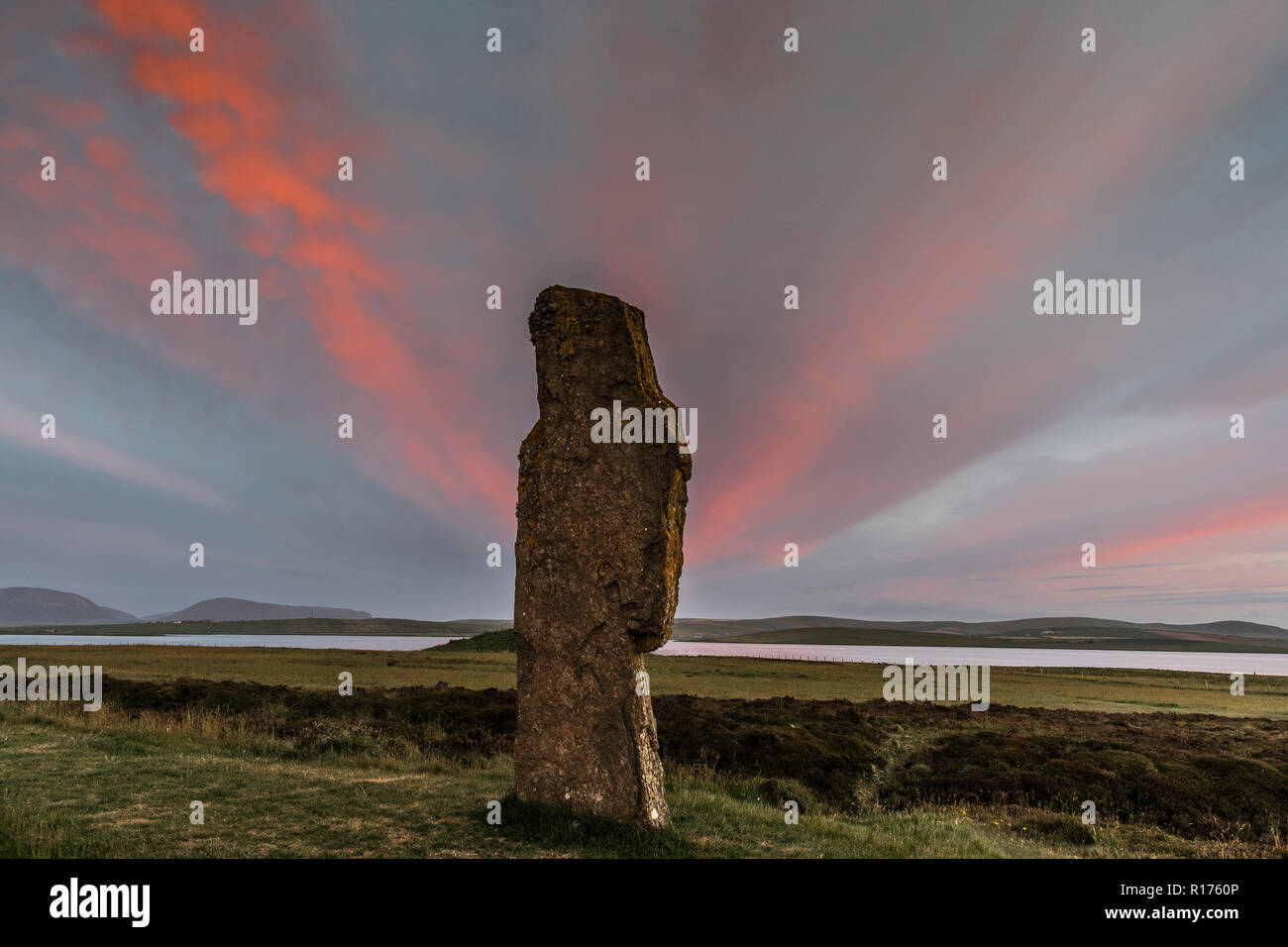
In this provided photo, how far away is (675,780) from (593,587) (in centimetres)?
570

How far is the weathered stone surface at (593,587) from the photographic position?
28.6 feet

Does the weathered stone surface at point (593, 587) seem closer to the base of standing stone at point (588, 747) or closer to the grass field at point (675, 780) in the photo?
the base of standing stone at point (588, 747)

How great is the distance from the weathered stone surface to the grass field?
2.08ft

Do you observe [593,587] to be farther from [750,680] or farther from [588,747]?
[750,680]

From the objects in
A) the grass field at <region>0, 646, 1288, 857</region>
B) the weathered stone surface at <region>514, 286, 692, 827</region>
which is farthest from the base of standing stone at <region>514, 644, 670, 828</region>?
the grass field at <region>0, 646, 1288, 857</region>

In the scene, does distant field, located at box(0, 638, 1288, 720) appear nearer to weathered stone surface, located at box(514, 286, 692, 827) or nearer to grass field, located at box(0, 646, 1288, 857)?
grass field, located at box(0, 646, 1288, 857)

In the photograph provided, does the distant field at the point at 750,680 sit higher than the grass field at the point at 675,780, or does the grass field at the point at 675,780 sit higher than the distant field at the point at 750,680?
the grass field at the point at 675,780

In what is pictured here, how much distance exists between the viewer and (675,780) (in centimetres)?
1256

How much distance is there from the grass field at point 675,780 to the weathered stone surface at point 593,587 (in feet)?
2.08

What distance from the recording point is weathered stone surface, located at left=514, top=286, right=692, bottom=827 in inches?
343

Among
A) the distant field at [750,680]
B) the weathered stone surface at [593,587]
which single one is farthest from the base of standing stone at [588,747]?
the distant field at [750,680]

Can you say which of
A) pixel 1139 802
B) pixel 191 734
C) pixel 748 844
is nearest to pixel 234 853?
pixel 748 844

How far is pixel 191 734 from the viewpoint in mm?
15844

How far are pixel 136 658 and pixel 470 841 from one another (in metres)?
56.2
